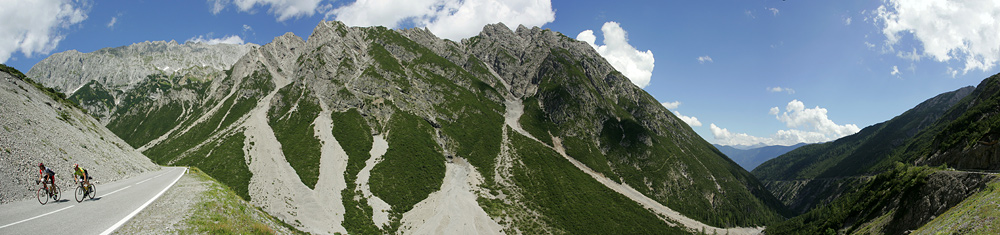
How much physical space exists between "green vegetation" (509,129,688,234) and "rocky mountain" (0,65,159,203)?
9998 centimetres

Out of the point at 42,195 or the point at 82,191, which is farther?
the point at 82,191

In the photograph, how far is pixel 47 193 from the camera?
21.3m

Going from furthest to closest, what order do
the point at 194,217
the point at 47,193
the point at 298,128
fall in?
the point at 298,128, the point at 47,193, the point at 194,217

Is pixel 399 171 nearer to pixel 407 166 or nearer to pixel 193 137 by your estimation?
pixel 407 166

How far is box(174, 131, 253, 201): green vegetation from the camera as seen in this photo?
331 ft

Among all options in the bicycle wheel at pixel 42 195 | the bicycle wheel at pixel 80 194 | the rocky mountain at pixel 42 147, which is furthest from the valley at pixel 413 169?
the bicycle wheel at pixel 80 194

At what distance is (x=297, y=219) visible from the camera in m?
85.6

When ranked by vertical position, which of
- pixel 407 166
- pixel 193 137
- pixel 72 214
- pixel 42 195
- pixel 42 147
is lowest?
pixel 407 166

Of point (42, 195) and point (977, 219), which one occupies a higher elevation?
point (42, 195)

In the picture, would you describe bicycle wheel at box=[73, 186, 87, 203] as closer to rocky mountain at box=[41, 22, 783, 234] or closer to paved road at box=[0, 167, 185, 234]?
paved road at box=[0, 167, 185, 234]

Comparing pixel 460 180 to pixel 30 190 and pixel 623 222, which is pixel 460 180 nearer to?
pixel 623 222

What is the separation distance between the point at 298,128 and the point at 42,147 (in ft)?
422

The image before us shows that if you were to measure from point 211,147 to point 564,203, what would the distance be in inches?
5659

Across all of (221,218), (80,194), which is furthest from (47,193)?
(221,218)
